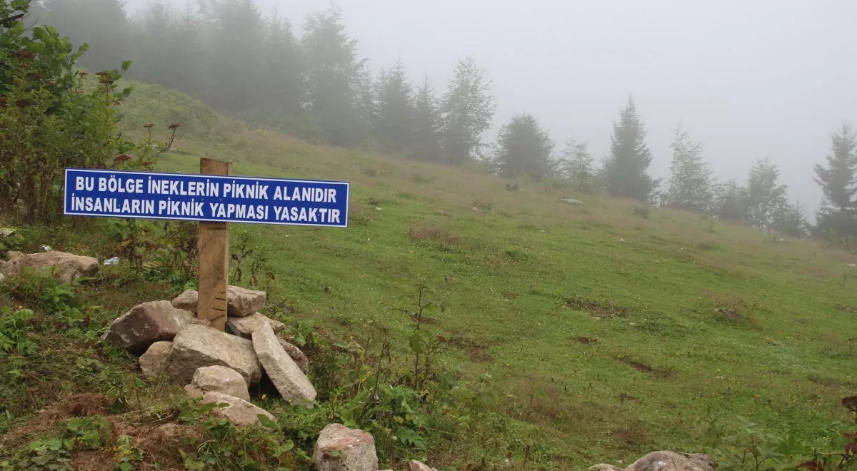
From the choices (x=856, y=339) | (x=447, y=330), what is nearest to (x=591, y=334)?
(x=447, y=330)

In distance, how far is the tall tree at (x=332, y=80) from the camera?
48844 mm

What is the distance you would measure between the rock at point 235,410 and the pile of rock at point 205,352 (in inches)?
1.7

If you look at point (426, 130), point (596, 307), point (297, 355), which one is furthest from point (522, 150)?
point (297, 355)

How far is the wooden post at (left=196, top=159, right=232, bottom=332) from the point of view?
5.51m

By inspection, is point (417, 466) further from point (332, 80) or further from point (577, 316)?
point (332, 80)

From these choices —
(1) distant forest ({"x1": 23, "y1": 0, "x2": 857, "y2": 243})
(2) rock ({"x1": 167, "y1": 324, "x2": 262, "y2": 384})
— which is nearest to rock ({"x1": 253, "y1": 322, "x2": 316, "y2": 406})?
(2) rock ({"x1": 167, "y1": 324, "x2": 262, "y2": 384})

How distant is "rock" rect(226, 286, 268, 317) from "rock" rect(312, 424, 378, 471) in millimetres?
2056

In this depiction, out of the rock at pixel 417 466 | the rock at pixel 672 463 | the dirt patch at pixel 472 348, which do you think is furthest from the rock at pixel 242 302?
the dirt patch at pixel 472 348

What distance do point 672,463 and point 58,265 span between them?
5828 millimetres

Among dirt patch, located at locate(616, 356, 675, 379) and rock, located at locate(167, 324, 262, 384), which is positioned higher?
rock, located at locate(167, 324, 262, 384)

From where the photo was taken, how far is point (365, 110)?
5491cm

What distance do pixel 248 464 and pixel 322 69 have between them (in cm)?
5136

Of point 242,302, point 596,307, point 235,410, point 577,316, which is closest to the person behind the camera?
point 235,410

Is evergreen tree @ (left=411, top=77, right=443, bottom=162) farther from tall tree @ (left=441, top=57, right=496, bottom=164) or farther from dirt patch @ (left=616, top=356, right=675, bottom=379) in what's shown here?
dirt patch @ (left=616, top=356, right=675, bottom=379)
